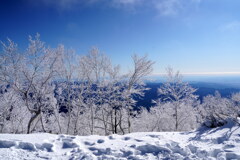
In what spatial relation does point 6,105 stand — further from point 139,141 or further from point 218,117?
point 218,117

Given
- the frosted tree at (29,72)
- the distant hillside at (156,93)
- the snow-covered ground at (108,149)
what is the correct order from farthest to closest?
1. the distant hillside at (156,93)
2. the frosted tree at (29,72)
3. the snow-covered ground at (108,149)

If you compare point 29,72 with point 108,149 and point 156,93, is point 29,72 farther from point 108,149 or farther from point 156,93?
point 156,93

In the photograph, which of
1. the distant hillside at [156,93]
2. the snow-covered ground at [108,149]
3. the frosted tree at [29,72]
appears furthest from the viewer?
the distant hillside at [156,93]

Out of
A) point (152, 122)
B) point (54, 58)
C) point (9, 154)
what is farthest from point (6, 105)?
point (152, 122)

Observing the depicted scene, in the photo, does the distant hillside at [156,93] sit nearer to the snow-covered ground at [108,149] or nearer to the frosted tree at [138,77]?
the frosted tree at [138,77]

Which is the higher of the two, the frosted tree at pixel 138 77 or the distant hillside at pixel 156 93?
the frosted tree at pixel 138 77

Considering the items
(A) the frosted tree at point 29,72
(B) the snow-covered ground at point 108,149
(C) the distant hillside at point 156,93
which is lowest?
(C) the distant hillside at point 156,93

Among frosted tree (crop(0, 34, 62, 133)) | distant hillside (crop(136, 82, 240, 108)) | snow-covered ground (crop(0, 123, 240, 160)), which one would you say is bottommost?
distant hillside (crop(136, 82, 240, 108))

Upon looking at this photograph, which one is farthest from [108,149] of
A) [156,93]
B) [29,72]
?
[156,93]

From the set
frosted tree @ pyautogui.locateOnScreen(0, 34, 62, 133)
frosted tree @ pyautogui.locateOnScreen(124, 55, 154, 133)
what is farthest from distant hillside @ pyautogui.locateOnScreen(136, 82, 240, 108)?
frosted tree @ pyautogui.locateOnScreen(0, 34, 62, 133)

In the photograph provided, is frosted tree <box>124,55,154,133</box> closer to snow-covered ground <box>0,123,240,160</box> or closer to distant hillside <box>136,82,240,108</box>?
distant hillside <box>136,82,240,108</box>

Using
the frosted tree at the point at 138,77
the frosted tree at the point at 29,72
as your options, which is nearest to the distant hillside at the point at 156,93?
the frosted tree at the point at 138,77

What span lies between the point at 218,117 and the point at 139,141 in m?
4.58

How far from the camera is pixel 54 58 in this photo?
11.6m
